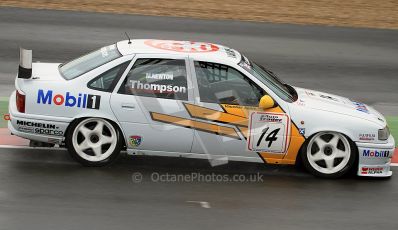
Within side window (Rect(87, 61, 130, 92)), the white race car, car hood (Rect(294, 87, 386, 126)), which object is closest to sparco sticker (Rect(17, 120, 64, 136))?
the white race car

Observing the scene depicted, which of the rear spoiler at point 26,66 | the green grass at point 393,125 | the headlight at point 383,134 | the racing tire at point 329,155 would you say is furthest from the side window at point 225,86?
the green grass at point 393,125

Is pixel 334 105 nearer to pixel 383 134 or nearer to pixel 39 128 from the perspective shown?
pixel 383 134

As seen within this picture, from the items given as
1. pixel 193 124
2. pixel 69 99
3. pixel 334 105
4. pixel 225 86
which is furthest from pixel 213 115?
pixel 69 99

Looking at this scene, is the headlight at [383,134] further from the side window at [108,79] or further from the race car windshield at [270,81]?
the side window at [108,79]

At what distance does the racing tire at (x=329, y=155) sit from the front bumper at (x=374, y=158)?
0.09 m

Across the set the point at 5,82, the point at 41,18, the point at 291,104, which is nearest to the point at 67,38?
the point at 41,18

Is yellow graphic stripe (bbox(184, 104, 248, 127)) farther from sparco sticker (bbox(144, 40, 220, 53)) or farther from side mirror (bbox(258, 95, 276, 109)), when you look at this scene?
sparco sticker (bbox(144, 40, 220, 53))

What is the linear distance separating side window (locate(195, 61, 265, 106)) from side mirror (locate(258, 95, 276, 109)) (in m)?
0.11

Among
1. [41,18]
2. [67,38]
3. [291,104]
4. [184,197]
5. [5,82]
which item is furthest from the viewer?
[41,18]

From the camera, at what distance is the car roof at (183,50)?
948 cm

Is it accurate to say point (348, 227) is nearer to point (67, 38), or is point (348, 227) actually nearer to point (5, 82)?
point (5, 82)

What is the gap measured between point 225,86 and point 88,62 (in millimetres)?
1746

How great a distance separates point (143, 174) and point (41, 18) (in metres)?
9.79

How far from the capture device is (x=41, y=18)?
60.2 ft
